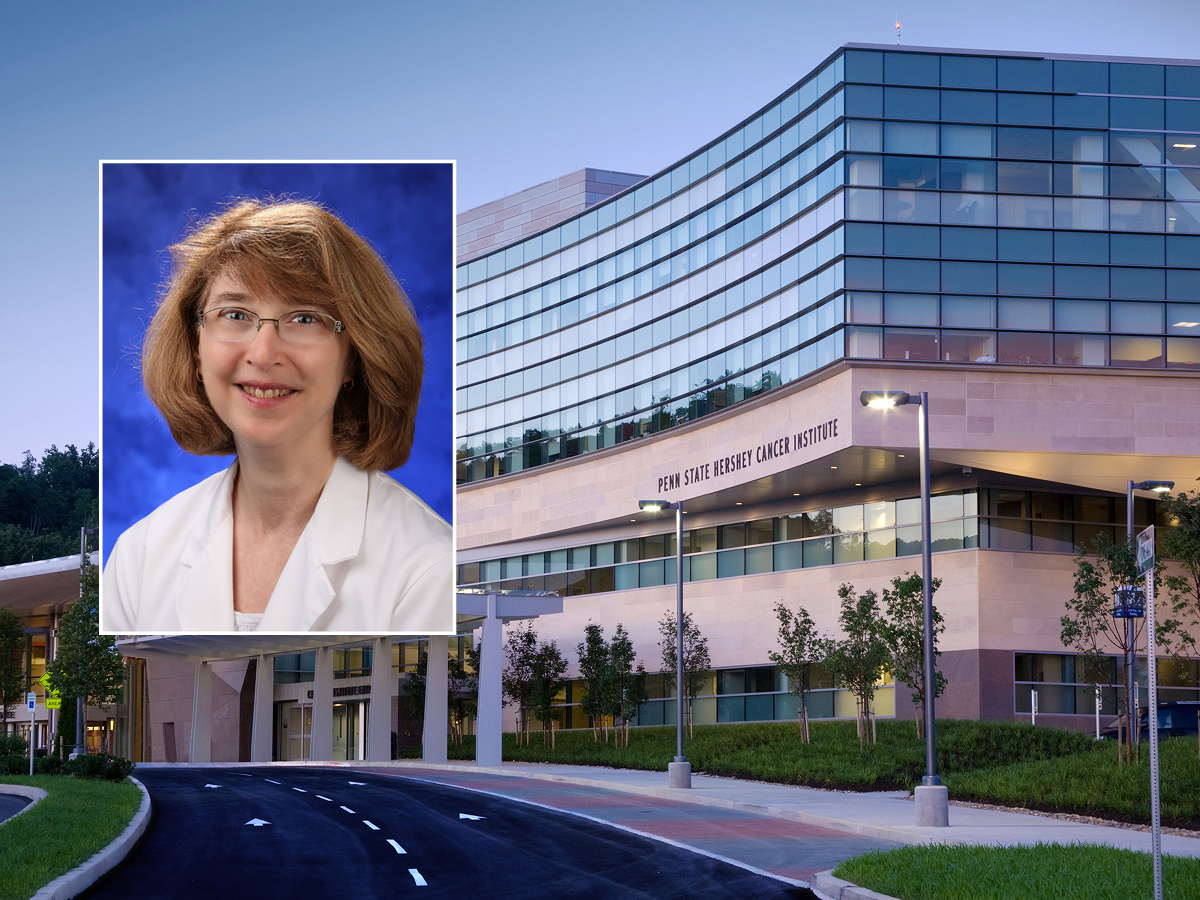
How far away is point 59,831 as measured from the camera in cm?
2048

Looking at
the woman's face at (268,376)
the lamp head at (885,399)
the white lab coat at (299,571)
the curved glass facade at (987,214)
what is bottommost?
the white lab coat at (299,571)

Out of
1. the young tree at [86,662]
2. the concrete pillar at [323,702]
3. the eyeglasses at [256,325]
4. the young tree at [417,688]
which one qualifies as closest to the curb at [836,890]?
the eyeglasses at [256,325]

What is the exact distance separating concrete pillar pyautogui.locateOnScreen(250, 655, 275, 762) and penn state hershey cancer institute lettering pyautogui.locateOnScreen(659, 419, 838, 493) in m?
22.2

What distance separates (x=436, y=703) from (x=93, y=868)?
34.0 m

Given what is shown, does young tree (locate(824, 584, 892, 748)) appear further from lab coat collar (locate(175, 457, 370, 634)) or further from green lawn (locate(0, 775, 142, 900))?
lab coat collar (locate(175, 457, 370, 634))

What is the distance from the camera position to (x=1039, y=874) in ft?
50.1

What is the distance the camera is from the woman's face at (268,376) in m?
15.0

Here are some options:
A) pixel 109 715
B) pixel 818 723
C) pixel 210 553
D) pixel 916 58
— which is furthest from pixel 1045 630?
pixel 109 715

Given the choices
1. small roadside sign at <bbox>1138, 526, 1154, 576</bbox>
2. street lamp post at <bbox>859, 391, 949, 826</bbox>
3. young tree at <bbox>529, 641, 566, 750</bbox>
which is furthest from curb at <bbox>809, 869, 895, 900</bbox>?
young tree at <bbox>529, 641, 566, 750</bbox>

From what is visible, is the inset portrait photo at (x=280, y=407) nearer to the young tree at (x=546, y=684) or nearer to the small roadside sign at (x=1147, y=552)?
the small roadside sign at (x=1147, y=552)

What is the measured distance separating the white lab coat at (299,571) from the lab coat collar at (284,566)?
12 mm

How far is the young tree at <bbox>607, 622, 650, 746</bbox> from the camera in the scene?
4922 cm

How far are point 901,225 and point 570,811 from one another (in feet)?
74.1

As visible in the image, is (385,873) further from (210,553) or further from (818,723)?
(818,723)
